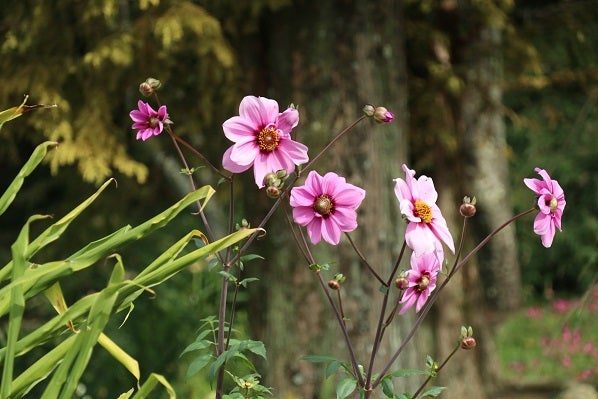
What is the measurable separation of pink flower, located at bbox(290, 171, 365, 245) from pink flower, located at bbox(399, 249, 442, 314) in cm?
15

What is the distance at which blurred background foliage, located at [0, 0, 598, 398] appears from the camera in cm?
411

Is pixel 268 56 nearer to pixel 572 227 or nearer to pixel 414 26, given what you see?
pixel 414 26

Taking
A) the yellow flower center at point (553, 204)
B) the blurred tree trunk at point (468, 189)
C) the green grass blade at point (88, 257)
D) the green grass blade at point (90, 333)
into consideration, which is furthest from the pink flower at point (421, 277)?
the blurred tree trunk at point (468, 189)

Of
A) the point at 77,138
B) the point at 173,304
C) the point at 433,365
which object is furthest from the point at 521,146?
the point at 433,365

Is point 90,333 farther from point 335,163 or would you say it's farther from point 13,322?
point 335,163

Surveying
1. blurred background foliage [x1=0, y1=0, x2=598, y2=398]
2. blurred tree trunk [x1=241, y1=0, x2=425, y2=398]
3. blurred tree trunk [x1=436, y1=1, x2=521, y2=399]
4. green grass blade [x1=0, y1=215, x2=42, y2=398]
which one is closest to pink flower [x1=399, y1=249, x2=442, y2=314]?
green grass blade [x1=0, y1=215, x2=42, y2=398]

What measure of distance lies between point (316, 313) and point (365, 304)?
206 mm

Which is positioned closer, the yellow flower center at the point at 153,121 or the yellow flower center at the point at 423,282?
the yellow flower center at the point at 423,282

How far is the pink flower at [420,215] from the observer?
167cm

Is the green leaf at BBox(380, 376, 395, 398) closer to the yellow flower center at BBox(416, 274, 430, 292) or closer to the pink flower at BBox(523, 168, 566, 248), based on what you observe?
the yellow flower center at BBox(416, 274, 430, 292)

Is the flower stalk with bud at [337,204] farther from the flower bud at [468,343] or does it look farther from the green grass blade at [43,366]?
the green grass blade at [43,366]

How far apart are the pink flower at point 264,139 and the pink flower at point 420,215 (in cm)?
20

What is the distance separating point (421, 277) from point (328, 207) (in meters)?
0.22

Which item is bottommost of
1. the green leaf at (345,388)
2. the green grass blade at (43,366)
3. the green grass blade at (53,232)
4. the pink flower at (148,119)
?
the green grass blade at (43,366)
